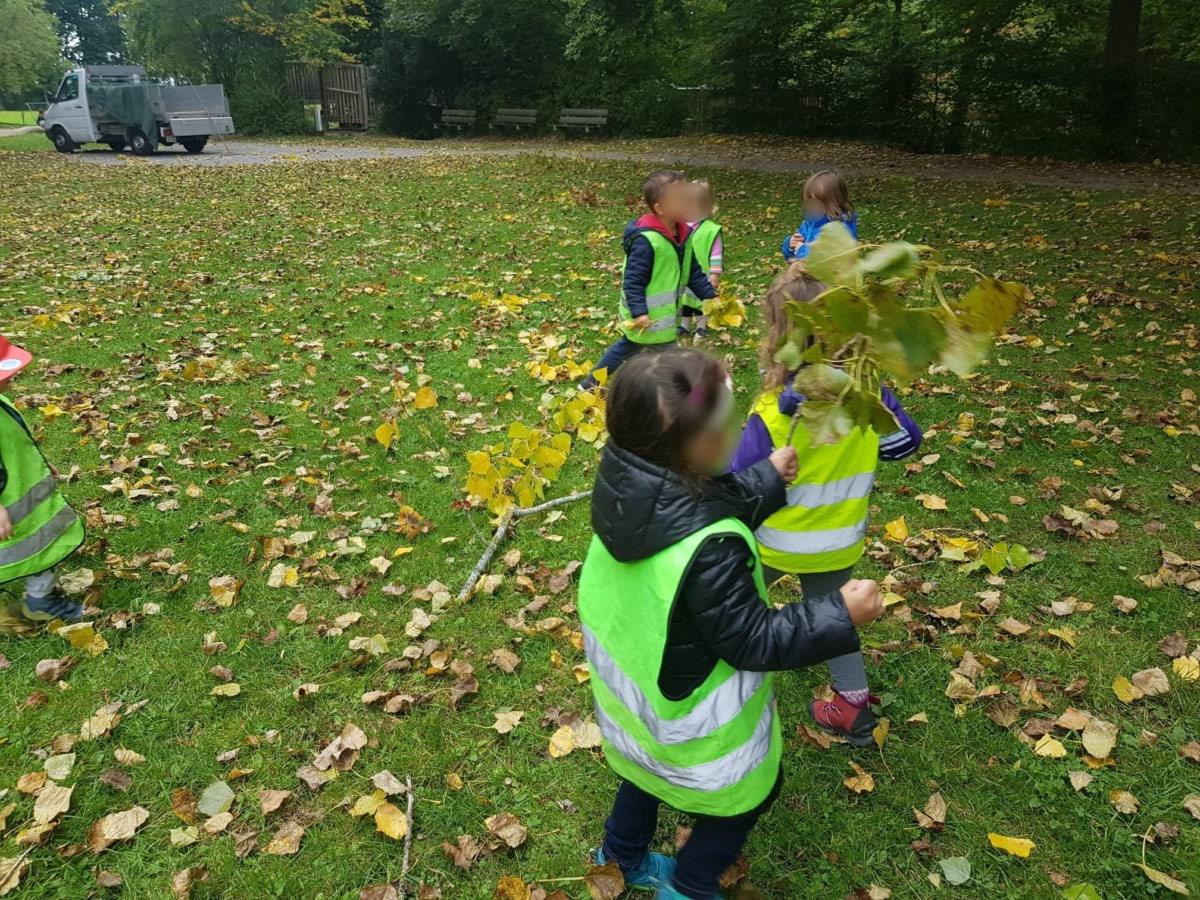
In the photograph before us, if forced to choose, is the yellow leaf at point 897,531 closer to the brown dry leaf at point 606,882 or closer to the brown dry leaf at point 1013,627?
the brown dry leaf at point 1013,627

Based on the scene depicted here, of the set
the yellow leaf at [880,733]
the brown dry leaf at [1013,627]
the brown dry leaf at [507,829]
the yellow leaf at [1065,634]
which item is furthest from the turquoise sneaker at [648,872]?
the yellow leaf at [1065,634]

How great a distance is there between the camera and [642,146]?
71.4 feet

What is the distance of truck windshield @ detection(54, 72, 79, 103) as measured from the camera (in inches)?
880

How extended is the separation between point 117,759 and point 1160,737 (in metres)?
3.77

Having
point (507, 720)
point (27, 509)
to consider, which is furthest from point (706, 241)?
point (27, 509)

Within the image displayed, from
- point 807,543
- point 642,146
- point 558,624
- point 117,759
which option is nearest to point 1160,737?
point 807,543

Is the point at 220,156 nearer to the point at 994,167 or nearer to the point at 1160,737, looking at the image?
the point at 994,167

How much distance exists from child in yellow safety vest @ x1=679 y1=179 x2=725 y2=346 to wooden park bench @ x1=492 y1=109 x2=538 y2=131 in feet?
72.8

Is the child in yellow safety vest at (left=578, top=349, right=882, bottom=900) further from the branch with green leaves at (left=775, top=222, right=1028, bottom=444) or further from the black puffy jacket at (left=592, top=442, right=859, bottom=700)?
the branch with green leaves at (left=775, top=222, right=1028, bottom=444)

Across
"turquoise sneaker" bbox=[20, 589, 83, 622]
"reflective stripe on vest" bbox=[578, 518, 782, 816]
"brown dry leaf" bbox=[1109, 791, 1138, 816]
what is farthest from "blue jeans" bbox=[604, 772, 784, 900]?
"turquoise sneaker" bbox=[20, 589, 83, 622]

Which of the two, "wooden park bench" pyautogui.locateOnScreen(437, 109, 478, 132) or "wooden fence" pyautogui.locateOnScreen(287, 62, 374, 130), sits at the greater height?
"wooden fence" pyautogui.locateOnScreen(287, 62, 374, 130)

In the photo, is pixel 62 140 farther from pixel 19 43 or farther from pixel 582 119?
pixel 19 43

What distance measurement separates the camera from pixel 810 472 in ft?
7.85

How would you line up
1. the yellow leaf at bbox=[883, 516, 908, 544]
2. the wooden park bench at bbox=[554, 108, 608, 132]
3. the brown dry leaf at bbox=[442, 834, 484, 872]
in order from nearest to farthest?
the brown dry leaf at bbox=[442, 834, 484, 872] → the yellow leaf at bbox=[883, 516, 908, 544] → the wooden park bench at bbox=[554, 108, 608, 132]
